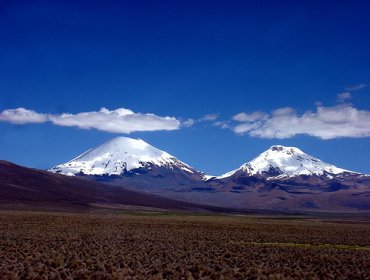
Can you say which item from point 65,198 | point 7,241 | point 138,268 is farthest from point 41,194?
point 138,268

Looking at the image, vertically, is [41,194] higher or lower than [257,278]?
higher

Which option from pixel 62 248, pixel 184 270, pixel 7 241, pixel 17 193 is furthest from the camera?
pixel 17 193

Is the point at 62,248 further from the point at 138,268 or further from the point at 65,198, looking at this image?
the point at 65,198

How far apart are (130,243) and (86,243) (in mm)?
2912

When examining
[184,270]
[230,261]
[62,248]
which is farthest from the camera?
[62,248]

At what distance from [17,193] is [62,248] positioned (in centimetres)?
16102

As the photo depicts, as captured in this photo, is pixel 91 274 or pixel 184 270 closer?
pixel 91 274

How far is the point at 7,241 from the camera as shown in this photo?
32.2 metres

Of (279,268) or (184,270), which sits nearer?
(184,270)

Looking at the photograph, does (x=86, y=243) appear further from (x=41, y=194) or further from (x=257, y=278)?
(x=41, y=194)

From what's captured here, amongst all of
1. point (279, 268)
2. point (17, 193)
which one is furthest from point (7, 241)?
point (17, 193)

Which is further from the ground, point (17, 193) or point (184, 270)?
point (17, 193)

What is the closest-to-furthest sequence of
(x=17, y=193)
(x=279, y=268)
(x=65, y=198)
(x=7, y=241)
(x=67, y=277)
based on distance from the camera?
(x=67, y=277) → (x=279, y=268) → (x=7, y=241) → (x=17, y=193) → (x=65, y=198)

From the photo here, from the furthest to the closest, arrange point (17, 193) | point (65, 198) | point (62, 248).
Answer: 1. point (65, 198)
2. point (17, 193)
3. point (62, 248)
